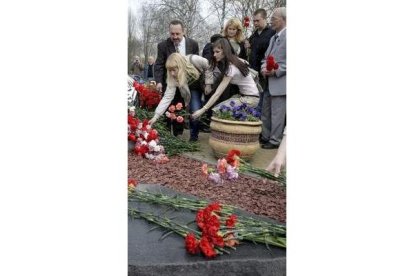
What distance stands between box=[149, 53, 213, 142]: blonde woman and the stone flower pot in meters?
0.17

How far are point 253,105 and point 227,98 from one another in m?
0.15

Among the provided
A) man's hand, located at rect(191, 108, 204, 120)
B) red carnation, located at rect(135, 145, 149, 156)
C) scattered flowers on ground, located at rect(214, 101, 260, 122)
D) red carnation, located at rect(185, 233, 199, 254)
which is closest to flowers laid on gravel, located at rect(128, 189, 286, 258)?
red carnation, located at rect(185, 233, 199, 254)

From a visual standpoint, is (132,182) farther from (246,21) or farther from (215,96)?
(215,96)

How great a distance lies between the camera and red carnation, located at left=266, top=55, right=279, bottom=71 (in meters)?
1.60

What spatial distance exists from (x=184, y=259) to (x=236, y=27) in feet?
2.88

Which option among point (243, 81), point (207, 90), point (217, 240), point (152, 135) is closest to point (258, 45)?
point (243, 81)

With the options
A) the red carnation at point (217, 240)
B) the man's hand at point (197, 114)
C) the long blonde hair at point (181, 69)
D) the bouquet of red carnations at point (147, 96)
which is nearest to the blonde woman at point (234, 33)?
the long blonde hair at point (181, 69)

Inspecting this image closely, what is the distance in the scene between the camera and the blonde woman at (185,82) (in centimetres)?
178

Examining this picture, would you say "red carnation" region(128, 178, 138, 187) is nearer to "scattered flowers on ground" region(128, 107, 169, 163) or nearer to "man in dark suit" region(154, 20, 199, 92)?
"scattered flowers on ground" region(128, 107, 169, 163)

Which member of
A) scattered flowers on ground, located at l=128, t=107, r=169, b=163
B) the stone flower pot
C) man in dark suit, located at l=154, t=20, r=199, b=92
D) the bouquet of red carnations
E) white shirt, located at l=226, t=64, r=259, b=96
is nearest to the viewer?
man in dark suit, located at l=154, t=20, r=199, b=92
